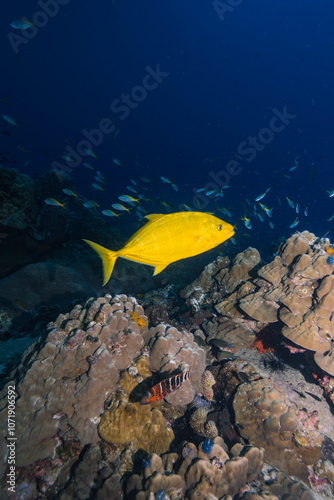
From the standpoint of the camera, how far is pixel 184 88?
96.6 metres

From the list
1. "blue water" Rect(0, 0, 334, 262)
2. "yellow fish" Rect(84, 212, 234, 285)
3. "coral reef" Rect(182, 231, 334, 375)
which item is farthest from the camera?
"blue water" Rect(0, 0, 334, 262)

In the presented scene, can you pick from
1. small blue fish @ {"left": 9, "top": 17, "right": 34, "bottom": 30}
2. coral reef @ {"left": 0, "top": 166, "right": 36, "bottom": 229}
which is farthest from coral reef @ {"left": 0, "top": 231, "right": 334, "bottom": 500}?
small blue fish @ {"left": 9, "top": 17, "right": 34, "bottom": 30}

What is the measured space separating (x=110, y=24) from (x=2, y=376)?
9650cm

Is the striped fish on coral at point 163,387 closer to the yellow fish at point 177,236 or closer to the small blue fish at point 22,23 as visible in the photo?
the yellow fish at point 177,236

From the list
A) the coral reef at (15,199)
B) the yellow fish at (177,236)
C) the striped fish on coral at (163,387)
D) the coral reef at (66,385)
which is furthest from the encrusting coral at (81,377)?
the coral reef at (15,199)

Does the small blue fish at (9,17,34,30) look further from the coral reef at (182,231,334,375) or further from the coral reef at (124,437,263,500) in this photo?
the coral reef at (124,437,263,500)

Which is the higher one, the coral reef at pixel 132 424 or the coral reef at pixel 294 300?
the coral reef at pixel 294 300

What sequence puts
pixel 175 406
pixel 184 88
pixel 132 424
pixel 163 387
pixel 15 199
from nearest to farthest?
1. pixel 163 387
2. pixel 132 424
3. pixel 175 406
4. pixel 15 199
5. pixel 184 88

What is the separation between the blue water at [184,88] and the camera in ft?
229

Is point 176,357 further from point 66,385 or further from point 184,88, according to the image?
point 184,88

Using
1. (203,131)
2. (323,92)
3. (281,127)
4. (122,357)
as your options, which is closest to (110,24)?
(203,131)

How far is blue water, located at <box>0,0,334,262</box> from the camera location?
69750 millimetres

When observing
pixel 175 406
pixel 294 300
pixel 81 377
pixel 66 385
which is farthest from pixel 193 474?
pixel 294 300

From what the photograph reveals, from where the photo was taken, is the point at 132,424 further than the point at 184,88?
No
